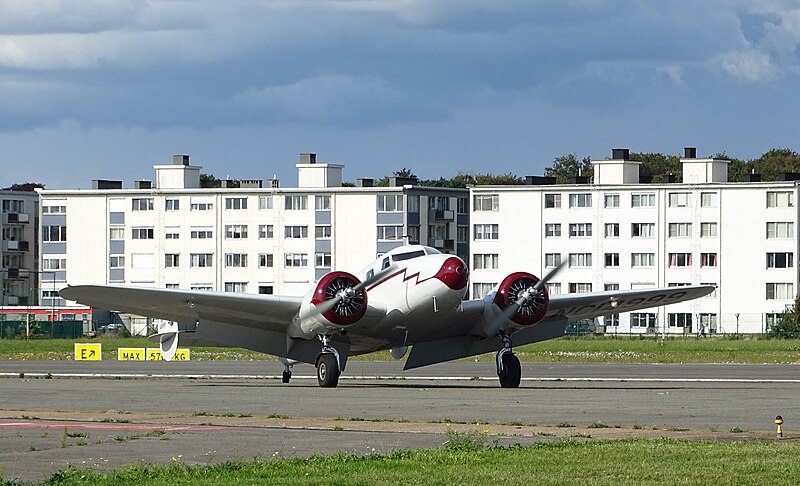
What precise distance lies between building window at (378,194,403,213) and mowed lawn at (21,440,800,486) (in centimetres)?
11928

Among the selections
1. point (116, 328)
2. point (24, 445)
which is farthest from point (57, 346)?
point (24, 445)

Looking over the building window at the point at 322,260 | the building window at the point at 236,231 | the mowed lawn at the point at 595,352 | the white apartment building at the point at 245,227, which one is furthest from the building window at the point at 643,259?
the building window at the point at 236,231

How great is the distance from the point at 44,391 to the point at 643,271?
3831 inches

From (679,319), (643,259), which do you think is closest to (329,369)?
(679,319)

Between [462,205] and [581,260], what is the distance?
62.4 ft

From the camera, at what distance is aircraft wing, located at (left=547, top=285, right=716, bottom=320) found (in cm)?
4288

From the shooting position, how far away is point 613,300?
4419 centimetres

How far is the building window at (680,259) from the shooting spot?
417 feet

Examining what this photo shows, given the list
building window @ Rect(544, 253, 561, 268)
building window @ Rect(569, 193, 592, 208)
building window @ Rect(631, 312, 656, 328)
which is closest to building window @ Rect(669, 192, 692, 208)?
building window @ Rect(569, 193, 592, 208)

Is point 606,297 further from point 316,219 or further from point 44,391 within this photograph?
point 316,219

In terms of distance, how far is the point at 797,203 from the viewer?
123062 millimetres

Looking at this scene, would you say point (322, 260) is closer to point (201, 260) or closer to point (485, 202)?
point (201, 260)

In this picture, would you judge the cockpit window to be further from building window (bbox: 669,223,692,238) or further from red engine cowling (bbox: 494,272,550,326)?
building window (bbox: 669,223,692,238)

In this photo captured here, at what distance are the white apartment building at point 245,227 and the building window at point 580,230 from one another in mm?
15815
